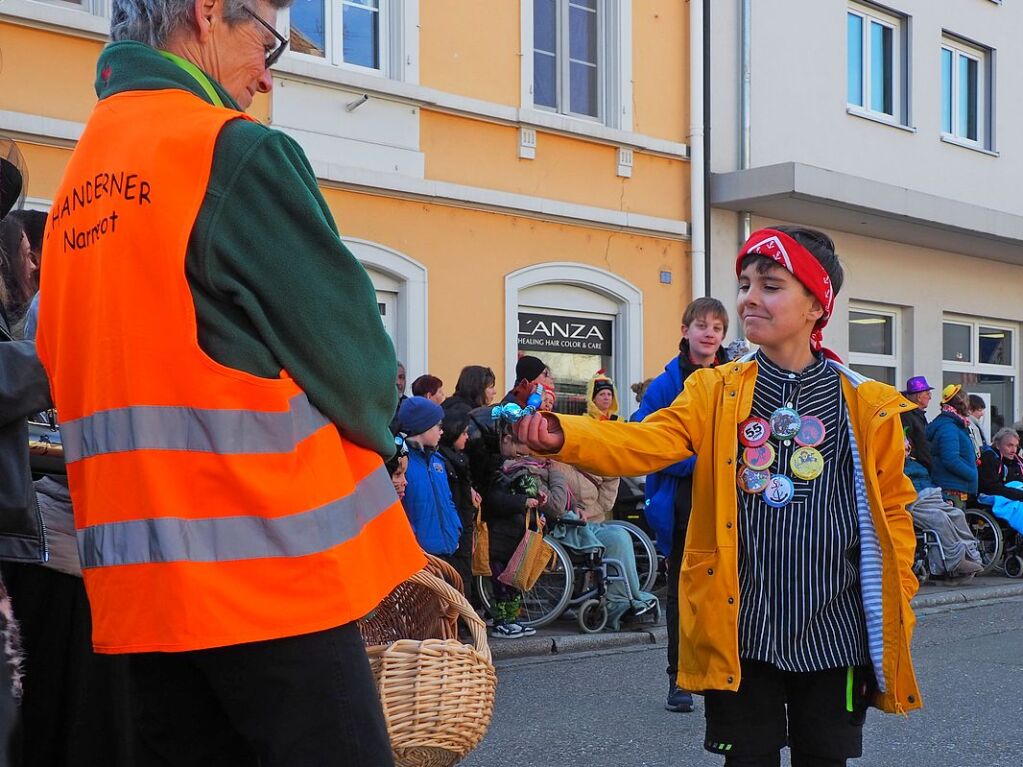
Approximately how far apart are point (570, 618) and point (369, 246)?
148 inches

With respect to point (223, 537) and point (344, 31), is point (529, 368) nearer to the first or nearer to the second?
point (344, 31)

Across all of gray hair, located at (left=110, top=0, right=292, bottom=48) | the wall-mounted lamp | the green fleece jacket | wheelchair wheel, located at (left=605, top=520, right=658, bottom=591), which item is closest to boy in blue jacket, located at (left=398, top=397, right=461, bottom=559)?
wheelchair wheel, located at (left=605, top=520, right=658, bottom=591)

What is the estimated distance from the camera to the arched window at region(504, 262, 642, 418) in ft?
42.4

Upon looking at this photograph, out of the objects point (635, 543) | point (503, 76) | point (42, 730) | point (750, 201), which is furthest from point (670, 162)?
point (42, 730)

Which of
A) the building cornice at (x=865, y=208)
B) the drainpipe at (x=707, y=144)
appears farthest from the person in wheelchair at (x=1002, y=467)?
the drainpipe at (x=707, y=144)

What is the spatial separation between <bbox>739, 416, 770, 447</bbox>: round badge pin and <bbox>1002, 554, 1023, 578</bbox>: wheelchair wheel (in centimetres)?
1140

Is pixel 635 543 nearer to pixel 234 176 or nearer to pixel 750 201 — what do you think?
pixel 750 201

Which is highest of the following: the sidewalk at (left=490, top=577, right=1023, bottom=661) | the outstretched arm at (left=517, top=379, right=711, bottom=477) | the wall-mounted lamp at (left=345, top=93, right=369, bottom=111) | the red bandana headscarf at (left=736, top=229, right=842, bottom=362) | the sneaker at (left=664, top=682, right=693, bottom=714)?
the wall-mounted lamp at (left=345, top=93, right=369, bottom=111)

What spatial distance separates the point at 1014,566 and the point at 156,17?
13321 millimetres

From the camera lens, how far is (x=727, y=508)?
11.3 feet

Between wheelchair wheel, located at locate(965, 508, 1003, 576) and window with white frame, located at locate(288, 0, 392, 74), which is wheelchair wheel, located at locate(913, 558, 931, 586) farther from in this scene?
window with white frame, located at locate(288, 0, 392, 74)

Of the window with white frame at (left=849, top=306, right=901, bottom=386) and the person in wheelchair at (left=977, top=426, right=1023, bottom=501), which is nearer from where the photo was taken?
the person in wheelchair at (left=977, top=426, right=1023, bottom=501)

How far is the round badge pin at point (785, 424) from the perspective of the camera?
11.5ft

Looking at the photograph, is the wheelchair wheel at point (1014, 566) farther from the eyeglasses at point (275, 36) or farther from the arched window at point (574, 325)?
the eyeglasses at point (275, 36)
